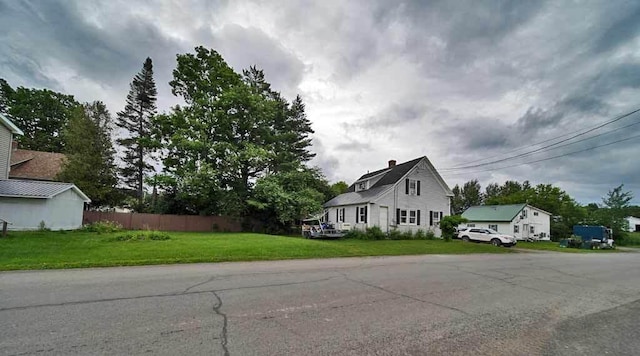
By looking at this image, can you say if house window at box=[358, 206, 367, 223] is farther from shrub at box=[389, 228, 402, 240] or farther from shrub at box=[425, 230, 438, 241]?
shrub at box=[425, 230, 438, 241]

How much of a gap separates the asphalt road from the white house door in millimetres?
18360

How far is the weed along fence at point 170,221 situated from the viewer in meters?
26.9

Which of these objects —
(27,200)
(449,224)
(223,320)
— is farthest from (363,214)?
(27,200)

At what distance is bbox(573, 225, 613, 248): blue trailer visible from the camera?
3369 cm

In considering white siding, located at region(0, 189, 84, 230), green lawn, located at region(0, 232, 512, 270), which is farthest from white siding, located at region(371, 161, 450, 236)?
white siding, located at region(0, 189, 84, 230)

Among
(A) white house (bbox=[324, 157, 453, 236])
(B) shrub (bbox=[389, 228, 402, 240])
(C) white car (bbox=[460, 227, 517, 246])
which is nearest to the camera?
(B) shrub (bbox=[389, 228, 402, 240])

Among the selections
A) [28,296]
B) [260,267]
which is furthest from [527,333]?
[28,296]

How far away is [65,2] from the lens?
12586 mm

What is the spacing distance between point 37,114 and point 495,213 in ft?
212

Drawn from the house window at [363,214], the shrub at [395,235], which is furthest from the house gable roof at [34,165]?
the shrub at [395,235]

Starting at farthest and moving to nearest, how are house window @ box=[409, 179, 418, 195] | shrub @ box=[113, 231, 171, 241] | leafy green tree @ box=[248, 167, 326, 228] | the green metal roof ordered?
the green metal roof < house window @ box=[409, 179, 418, 195] < leafy green tree @ box=[248, 167, 326, 228] < shrub @ box=[113, 231, 171, 241]

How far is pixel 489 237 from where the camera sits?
93.4 ft

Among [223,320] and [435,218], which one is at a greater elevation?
[435,218]

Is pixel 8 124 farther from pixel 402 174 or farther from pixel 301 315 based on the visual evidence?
pixel 402 174
